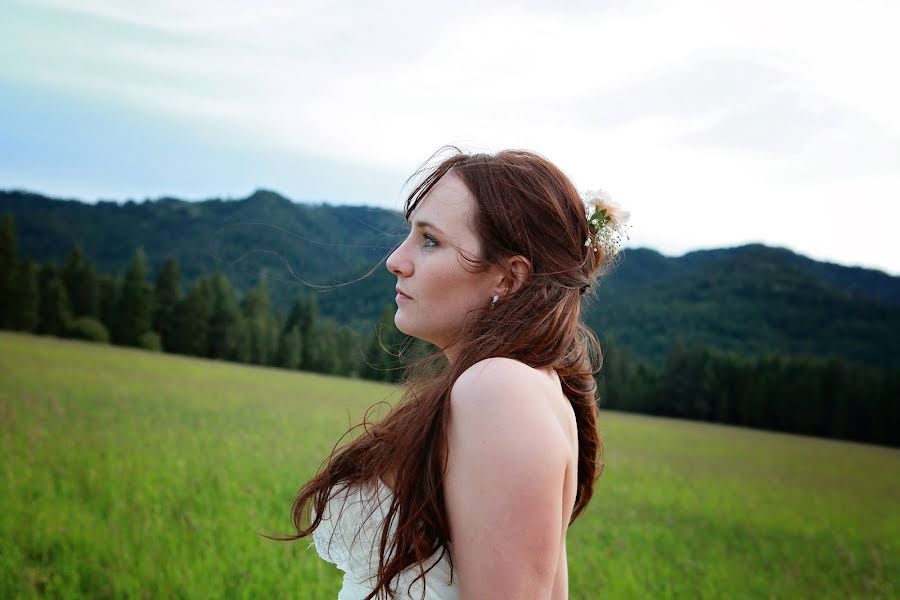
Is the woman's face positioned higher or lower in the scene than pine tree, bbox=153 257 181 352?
higher

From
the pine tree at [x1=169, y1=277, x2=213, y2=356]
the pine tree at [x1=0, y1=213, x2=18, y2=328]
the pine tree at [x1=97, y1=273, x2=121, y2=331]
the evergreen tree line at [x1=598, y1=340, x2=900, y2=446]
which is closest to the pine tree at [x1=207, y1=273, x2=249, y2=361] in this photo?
the pine tree at [x1=169, y1=277, x2=213, y2=356]

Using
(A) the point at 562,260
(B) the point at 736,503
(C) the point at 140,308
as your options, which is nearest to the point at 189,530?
(A) the point at 562,260

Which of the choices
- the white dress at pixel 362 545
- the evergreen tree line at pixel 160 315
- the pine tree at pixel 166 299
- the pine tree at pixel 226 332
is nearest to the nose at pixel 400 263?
the white dress at pixel 362 545

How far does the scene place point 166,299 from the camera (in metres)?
55.8

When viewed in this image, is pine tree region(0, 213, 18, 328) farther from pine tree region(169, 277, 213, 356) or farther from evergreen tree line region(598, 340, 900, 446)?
evergreen tree line region(598, 340, 900, 446)

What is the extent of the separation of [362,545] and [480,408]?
86 centimetres

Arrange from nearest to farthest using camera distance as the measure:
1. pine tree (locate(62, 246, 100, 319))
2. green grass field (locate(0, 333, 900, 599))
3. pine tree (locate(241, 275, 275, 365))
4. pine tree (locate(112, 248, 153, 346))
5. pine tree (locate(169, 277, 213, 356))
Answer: green grass field (locate(0, 333, 900, 599)) → pine tree (locate(62, 246, 100, 319)) → pine tree (locate(112, 248, 153, 346)) → pine tree (locate(169, 277, 213, 356)) → pine tree (locate(241, 275, 275, 365))

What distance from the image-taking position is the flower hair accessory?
2387mm

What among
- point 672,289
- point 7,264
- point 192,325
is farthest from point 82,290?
point 672,289

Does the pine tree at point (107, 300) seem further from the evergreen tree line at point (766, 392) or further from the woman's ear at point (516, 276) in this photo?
the woman's ear at point (516, 276)

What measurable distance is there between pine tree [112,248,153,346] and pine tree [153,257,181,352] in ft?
5.56

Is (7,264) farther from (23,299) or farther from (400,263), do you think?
(400,263)

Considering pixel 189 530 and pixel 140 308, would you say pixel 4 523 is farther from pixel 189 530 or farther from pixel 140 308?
pixel 140 308

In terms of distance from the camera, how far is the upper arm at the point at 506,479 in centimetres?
153
